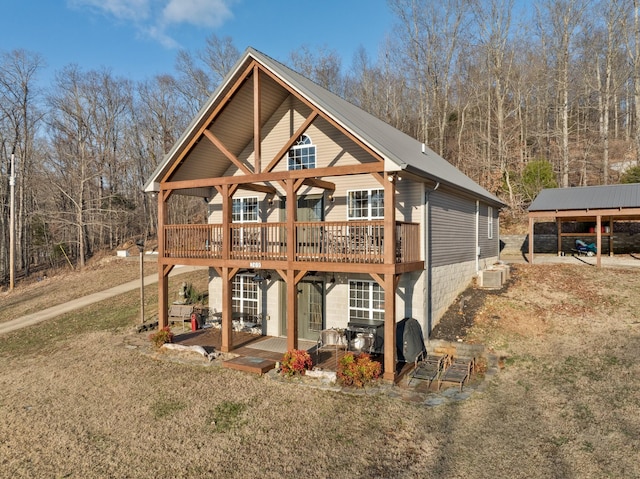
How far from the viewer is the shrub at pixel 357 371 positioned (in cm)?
936

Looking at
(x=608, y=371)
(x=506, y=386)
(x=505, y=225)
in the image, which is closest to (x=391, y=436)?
(x=506, y=386)

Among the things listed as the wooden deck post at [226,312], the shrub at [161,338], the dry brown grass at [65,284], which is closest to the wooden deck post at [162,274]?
the shrub at [161,338]

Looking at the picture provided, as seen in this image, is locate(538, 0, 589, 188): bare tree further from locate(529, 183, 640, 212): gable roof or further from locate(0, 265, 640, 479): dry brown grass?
locate(0, 265, 640, 479): dry brown grass

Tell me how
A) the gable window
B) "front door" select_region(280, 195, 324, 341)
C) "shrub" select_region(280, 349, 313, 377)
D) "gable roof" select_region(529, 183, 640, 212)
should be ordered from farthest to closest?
the gable window < "gable roof" select_region(529, 183, 640, 212) < "front door" select_region(280, 195, 324, 341) < "shrub" select_region(280, 349, 313, 377)

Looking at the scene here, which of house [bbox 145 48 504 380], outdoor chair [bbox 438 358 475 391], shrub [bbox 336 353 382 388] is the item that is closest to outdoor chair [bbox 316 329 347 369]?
house [bbox 145 48 504 380]

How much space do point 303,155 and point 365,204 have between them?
114 inches

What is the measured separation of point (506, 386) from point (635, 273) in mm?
11249

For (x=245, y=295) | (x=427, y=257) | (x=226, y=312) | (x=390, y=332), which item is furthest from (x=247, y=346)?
(x=427, y=257)

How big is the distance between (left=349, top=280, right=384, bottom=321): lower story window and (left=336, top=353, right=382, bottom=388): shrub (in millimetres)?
2982

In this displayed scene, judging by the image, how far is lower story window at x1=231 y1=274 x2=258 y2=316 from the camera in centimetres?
1495

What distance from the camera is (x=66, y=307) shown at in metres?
20.1

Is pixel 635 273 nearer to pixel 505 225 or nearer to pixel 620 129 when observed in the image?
pixel 505 225

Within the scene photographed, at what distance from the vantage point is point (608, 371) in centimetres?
929

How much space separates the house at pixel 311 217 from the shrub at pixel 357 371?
1.30 ft
